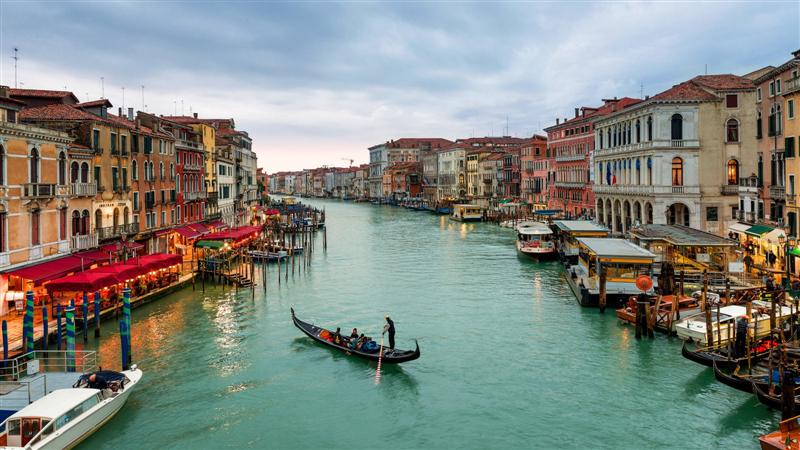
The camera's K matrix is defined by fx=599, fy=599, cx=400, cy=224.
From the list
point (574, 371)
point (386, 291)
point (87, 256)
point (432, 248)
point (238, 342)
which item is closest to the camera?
point (574, 371)

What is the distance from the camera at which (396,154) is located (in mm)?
Answer: 143375

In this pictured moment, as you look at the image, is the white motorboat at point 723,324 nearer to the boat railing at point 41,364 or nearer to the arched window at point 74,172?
the boat railing at point 41,364

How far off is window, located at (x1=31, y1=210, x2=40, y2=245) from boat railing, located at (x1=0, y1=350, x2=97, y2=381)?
209 inches

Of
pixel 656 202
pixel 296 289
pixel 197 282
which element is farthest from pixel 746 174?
pixel 197 282

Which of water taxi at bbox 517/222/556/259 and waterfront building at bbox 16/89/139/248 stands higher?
waterfront building at bbox 16/89/139/248

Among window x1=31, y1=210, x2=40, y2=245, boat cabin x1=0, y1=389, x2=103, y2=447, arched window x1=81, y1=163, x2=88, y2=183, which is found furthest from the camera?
arched window x1=81, y1=163, x2=88, y2=183

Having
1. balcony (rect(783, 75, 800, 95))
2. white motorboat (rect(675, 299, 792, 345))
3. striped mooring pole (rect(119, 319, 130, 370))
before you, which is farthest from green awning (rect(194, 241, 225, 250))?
balcony (rect(783, 75, 800, 95))

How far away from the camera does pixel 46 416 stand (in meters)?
11.2

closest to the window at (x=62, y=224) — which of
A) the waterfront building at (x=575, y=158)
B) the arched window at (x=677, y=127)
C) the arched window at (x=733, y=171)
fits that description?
the arched window at (x=677, y=127)

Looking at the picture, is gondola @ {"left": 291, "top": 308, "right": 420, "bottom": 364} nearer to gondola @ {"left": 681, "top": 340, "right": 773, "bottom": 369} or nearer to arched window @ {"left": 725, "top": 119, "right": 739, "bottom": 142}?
gondola @ {"left": 681, "top": 340, "right": 773, "bottom": 369}

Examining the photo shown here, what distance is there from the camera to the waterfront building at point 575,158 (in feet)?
173

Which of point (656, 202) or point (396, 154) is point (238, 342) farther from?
point (396, 154)

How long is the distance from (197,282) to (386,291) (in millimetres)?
9252

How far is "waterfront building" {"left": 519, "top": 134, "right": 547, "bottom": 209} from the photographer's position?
69.4 m
